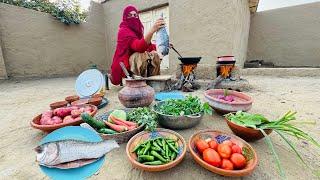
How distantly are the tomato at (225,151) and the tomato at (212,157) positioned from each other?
0.03 metres

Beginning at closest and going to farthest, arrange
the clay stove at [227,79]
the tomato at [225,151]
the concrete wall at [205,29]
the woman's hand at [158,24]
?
the tomato at [225,151]
the woman's hand at [158,24]
the clay stove at [227,79]
the concrete wall at [205,29]

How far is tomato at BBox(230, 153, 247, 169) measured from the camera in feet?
2.76

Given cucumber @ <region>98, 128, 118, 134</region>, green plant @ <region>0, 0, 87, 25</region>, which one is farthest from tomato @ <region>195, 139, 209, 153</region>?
green plant @ <region>0, 0, 87, 25</region>

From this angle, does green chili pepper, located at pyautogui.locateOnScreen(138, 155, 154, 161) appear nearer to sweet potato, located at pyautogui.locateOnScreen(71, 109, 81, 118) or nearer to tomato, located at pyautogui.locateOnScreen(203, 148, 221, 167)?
tomato, located at pyautogui.locateOnScreen(203, 148, 221, 167)

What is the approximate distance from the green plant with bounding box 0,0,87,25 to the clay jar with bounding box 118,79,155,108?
4.33 m

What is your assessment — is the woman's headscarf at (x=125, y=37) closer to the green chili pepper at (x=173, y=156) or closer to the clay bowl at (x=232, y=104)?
the clay bowl at (x=232, y=104)

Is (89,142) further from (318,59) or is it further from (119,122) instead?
(318,59)

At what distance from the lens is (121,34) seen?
8.84 ft

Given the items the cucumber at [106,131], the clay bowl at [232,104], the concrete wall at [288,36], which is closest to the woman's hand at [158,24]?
the clay bowl at [232,104]

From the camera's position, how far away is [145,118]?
4.15 feet

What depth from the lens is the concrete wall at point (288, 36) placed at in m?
5.18

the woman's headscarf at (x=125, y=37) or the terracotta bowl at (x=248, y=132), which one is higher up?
the woman's headscarf at (x=125, y=37)

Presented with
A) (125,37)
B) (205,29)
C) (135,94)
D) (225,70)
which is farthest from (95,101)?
(205,29)

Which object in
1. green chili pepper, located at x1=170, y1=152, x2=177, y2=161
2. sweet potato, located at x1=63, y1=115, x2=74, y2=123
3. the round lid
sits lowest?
green chili pepper, located at x1=170, y1=152, x2=177, y2=161
